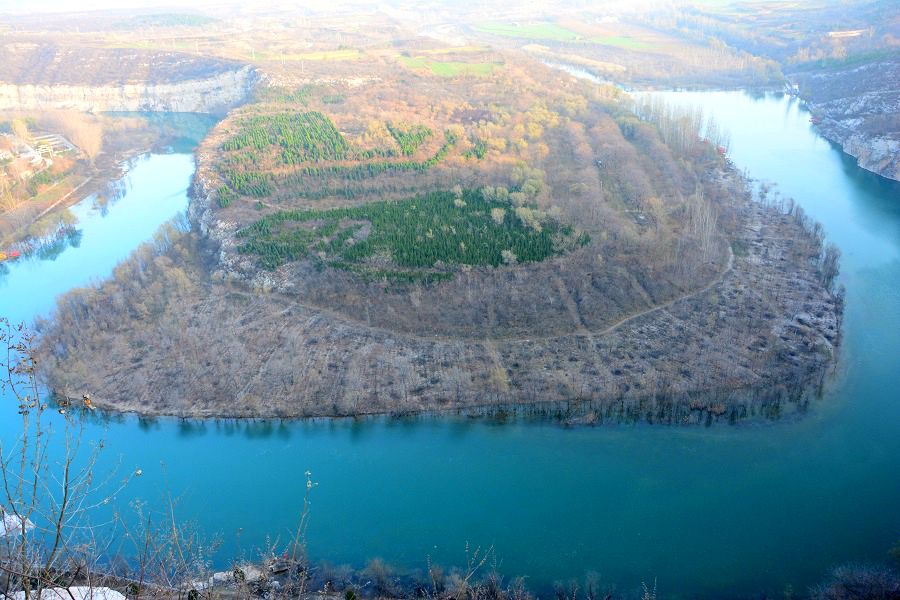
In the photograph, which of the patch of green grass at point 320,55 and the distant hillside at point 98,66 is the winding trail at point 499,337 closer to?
the distant hillside at point 98,66

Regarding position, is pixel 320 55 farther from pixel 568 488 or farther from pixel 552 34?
pixel 568 488

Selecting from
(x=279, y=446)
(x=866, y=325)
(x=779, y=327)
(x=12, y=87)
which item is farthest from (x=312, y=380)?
(x=12, y=87)

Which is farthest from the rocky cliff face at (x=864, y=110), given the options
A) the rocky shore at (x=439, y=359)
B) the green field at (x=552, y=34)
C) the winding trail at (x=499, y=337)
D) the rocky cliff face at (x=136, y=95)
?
the rocky cliff face at (x=136, y=95)

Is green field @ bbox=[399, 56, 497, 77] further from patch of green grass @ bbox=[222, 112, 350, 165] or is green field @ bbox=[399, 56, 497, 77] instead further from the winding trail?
the winding trail

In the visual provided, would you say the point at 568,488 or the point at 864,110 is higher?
the point at 864,110

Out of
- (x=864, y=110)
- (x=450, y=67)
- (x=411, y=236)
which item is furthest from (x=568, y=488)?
(x=450, y=67)
